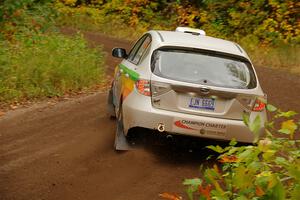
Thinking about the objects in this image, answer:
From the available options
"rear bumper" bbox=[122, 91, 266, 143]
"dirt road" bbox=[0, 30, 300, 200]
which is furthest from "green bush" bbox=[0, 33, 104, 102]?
"rear bumper" bbox=[122, 91, 266, 143]

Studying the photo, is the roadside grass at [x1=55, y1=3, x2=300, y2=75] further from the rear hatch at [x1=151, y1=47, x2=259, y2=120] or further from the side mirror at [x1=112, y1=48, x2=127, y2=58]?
the rear hatch at [x1=151, y1=47, x2=259, y2=120]

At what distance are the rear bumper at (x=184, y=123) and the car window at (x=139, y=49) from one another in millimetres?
1193

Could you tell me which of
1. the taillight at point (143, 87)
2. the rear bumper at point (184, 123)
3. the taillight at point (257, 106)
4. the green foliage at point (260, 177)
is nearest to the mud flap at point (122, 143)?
the rear bumper at point (184, 123)

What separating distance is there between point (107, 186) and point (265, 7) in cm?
1700

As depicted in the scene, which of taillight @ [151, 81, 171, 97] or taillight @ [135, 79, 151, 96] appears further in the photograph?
taillight @ [135, 79, 151, 96]

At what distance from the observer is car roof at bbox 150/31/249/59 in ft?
24.3

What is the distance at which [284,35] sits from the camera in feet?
68.7

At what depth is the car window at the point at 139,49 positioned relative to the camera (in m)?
8.12

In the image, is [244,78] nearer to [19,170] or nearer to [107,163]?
[107,163]

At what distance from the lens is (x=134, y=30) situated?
26219 mm

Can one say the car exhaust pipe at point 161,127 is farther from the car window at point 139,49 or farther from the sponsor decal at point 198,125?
the car window at point 139,49

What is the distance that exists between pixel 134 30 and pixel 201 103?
19.6 metres

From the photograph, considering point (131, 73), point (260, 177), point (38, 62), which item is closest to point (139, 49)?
point (131, 73)

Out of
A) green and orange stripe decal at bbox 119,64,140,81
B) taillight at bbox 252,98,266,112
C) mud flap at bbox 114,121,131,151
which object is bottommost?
mud flap at bbox 114,121,131,151
